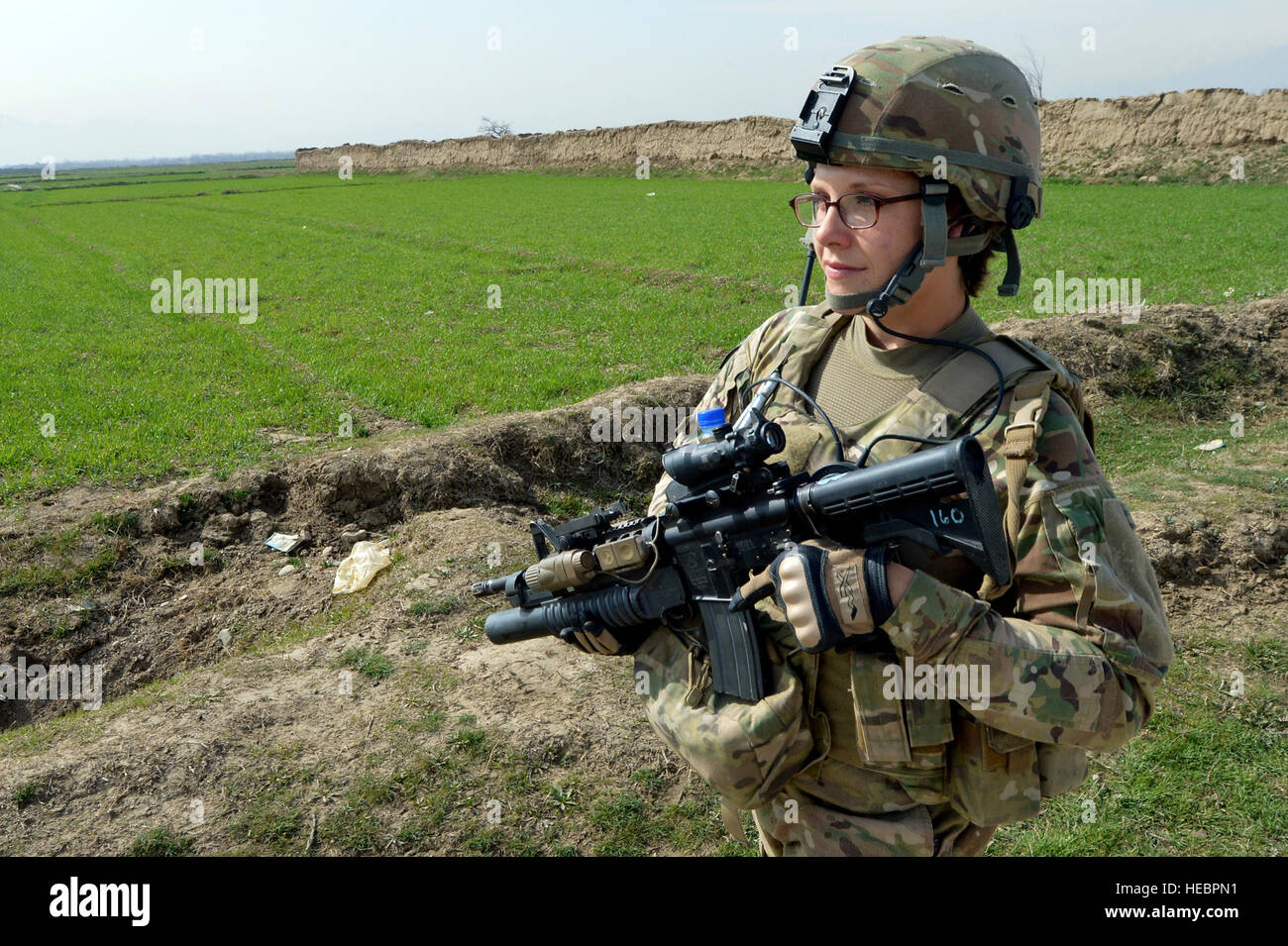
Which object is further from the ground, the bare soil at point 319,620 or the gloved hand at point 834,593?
the gloved hand at point 834,593

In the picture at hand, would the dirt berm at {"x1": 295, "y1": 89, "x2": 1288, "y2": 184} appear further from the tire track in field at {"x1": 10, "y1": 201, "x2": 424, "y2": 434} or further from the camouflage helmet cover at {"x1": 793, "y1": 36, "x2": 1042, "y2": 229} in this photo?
the camouflage helmet cover at {"x1": 793, "y1": 36, "x2": 1042, "y2": 229}

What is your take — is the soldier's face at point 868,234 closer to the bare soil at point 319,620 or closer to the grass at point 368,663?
the bare soil at point 319,620

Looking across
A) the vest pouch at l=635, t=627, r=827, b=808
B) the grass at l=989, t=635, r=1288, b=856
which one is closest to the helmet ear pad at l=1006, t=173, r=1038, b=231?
the vest pouch at l=635, t=627, r=827, b=808

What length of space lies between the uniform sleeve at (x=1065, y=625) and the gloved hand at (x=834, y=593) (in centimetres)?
6

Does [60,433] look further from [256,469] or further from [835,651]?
[835,651]

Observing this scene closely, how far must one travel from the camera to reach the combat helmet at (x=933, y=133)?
88.1 inches

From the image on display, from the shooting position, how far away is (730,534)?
2312mm

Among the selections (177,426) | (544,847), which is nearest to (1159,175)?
(177,426)

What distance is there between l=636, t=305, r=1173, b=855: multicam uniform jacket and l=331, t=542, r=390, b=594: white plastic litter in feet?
13.5

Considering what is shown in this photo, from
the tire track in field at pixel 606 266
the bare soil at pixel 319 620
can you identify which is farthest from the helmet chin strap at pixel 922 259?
the tire track in field at pixel 606 266

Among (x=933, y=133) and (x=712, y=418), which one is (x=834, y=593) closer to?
(x=712, y=418)

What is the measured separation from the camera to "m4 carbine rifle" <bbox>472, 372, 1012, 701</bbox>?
1902mm
